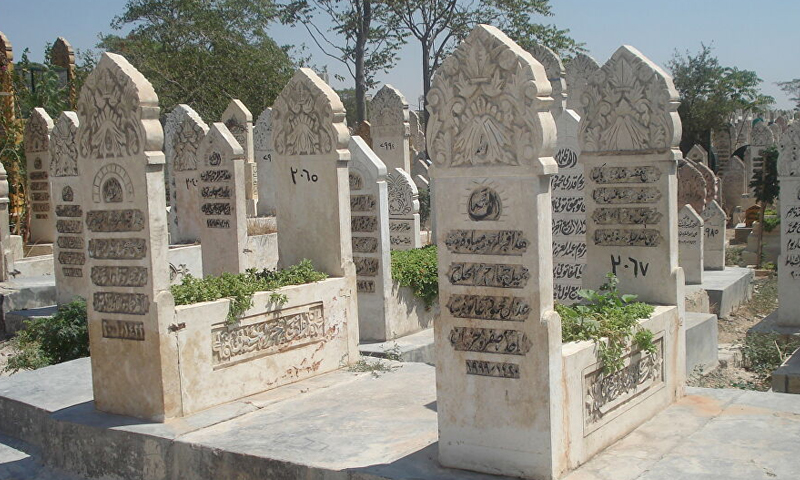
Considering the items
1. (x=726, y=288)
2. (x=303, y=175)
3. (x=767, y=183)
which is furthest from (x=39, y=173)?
(x=767, y=183)

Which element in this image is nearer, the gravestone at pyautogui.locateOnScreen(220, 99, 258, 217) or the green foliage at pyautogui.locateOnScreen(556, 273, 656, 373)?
the green foliage at pyautogui.locateOnScreen(556, 273, 656, 373)

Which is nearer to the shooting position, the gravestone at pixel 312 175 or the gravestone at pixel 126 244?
the gravestone at pixel 126 244

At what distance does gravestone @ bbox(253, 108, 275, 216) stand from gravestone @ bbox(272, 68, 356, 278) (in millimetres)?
10015

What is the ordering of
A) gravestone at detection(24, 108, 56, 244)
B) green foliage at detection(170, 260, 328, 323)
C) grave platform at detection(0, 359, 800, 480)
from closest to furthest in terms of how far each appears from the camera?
grave platform at detection(0, 359, 800, 480)
green foliage at detection(170, 260, 328, 323)
gravestone at detection(24, 108, 56, 244)

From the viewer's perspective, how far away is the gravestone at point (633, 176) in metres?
6.41

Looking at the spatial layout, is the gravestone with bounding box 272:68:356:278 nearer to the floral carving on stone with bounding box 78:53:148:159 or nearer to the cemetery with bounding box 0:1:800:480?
the cemetery with bounding box 0:1:800:480

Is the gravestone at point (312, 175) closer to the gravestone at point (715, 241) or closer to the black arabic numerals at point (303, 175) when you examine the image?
the black arabic numerals at point (303, 175)

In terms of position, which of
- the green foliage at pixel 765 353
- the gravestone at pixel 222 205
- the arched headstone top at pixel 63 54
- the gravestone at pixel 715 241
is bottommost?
the green foliage at pixel 765 353

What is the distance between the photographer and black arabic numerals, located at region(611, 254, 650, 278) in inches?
260

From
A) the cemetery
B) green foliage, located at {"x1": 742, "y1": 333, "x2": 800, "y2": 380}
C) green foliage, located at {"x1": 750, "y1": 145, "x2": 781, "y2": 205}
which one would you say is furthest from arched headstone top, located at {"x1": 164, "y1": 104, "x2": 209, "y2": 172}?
green foliage, located at {"x1": 750, "y1": 145, "x2": 781, "y2": 205}

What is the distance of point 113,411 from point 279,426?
137cm

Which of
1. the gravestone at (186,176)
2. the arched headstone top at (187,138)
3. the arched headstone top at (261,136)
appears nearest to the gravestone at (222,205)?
the gravestone at (186,176)

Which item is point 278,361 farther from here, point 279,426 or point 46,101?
point 46,101

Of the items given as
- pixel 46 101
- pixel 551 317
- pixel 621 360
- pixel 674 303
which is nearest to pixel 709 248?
pixel 674 303
